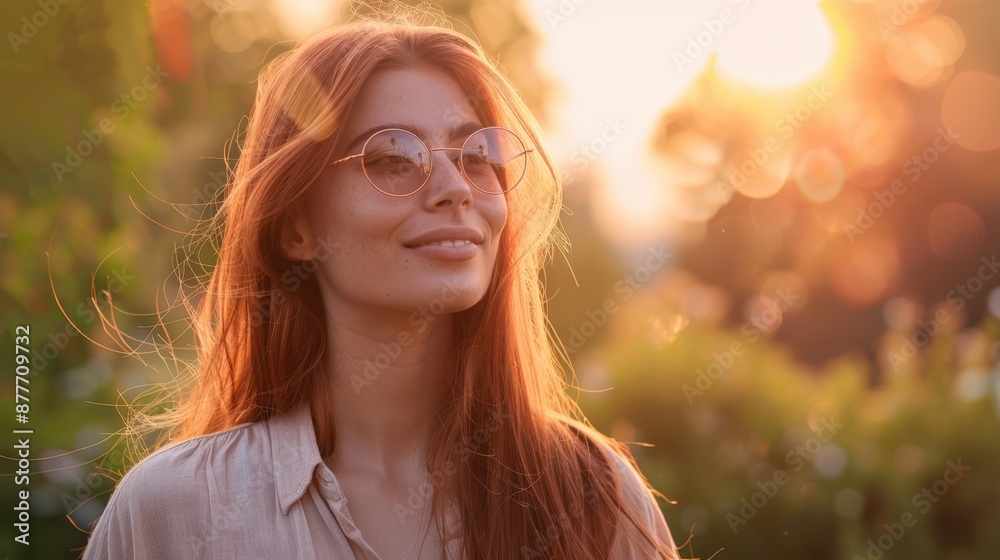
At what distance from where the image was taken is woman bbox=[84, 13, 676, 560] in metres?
2.39

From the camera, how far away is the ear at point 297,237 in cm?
268

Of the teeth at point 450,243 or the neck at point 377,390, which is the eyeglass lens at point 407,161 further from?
the neck at point 377,390

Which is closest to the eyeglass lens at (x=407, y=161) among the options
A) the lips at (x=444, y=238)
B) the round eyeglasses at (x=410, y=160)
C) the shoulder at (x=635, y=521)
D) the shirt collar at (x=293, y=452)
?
the round eyeglasses at (x=410, y=160)

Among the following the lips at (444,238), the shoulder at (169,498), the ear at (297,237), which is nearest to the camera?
the shoulder at (169,498)

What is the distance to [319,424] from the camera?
8.54 ft

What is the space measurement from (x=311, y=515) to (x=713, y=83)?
212 inches

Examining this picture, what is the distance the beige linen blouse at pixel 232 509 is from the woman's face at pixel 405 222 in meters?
0.50

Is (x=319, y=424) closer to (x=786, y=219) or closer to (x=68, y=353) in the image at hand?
(x=68, y=353)

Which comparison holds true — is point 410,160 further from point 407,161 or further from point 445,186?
point 445,186

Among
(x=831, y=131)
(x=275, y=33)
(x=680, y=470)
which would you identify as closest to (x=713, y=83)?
(x=831, y=131)

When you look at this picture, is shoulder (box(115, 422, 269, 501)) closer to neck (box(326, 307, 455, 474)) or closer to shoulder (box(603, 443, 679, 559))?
neck (box(326, 307, 455, 474))

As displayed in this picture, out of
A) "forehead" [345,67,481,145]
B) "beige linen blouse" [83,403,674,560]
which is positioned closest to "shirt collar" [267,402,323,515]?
"beige linen blouse" [83,403,674,560]

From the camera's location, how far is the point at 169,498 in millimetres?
2332

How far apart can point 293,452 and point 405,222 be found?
712 millimetres
